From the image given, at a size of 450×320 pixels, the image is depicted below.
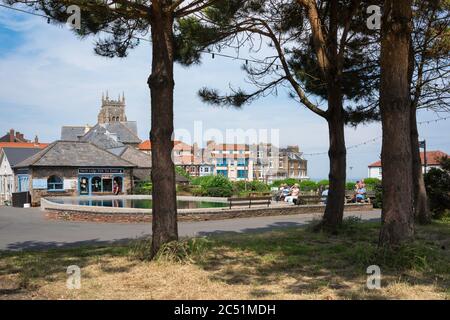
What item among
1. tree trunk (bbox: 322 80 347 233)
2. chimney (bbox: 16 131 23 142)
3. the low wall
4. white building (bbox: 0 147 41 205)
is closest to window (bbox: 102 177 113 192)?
white building (bbox: 0 147 41 205)

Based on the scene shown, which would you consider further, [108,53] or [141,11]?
[108,53]

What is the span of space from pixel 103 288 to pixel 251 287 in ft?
6.04

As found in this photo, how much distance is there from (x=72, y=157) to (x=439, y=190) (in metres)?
26.9

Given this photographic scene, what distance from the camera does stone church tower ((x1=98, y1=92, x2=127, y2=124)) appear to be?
10325 cm

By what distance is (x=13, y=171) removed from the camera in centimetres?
3625

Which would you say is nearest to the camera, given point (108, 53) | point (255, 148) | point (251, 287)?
point (251, 287)

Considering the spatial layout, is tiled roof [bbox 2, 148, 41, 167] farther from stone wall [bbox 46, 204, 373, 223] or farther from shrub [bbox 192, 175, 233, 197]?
stone wall [bbox 46, 204, 373, 223]

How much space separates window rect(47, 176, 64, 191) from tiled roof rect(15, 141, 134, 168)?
1151 millimetres

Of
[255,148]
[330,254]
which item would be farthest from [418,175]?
[255,148]

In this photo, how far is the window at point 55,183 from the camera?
33.6 metres

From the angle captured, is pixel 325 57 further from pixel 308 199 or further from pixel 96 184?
pixel 96 184

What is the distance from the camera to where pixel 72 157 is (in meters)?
35.6
